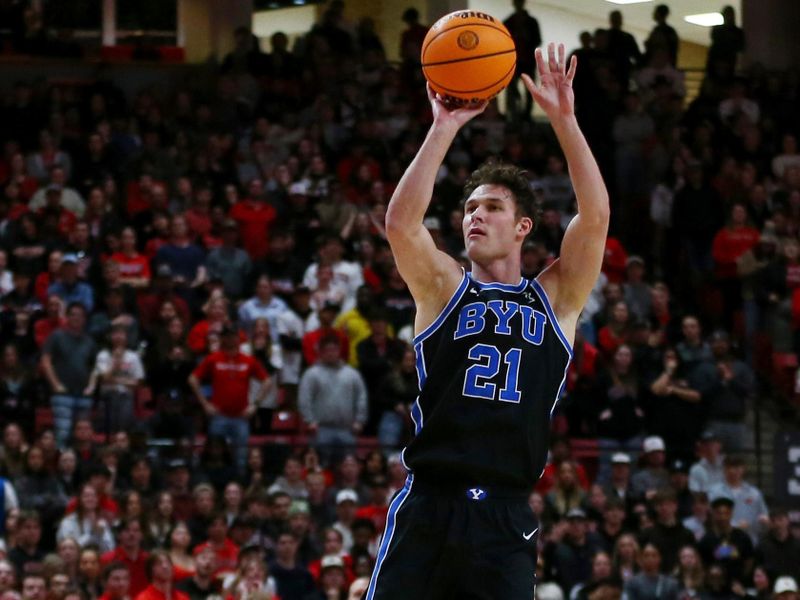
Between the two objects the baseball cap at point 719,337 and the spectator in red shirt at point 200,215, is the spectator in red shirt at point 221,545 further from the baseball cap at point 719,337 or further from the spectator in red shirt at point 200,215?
the baseball cap at point 719,337

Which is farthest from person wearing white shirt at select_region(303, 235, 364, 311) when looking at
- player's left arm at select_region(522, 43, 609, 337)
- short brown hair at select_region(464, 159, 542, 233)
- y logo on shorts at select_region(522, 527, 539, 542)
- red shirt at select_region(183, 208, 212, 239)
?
y logo on shorts at select_region(522, 527, 539, 542)

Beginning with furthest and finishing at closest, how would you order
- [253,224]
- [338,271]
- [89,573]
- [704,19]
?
[704,19]
[253,224]
[338,271]
[89,573]

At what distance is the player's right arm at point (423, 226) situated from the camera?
17.9 feet

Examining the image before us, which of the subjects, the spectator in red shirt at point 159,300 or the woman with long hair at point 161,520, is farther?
the spectator in red shirt at point 159,300

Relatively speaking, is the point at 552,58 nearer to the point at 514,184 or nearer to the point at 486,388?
the point at 514,184

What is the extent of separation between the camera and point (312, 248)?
1557 centimetres

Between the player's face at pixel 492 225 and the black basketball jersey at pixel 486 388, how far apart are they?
127mm

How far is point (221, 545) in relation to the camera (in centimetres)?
1203

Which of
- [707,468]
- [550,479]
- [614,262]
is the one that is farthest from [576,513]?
[614,262]

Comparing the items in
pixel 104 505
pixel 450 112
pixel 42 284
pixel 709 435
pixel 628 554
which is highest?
pixel 450 112

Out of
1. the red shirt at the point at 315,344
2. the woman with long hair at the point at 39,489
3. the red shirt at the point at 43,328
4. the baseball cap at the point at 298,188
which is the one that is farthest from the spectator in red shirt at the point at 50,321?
the baseball cap at the point at 298,188

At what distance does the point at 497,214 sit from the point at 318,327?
839cm

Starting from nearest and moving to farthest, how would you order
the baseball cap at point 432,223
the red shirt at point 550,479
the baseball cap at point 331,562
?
the baseball cap at point 331,562, the red shirt at point 550,479, the baseball cap at point 432,223

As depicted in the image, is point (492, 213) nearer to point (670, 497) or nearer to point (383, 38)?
point (670, 497)
